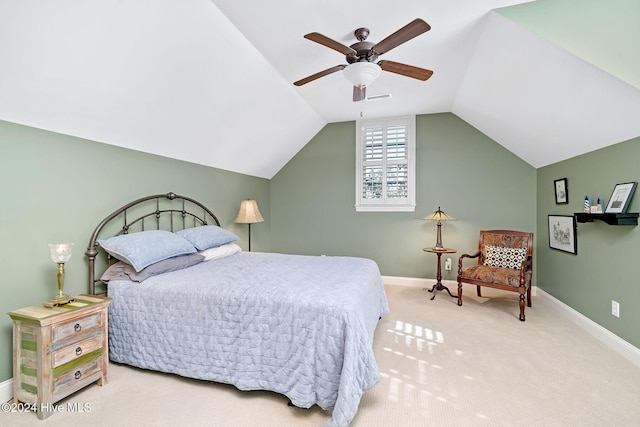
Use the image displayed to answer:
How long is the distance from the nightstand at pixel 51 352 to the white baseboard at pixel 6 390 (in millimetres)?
71

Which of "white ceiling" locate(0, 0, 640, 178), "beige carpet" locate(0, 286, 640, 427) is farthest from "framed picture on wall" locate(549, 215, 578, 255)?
"beige carpet" locate(0, 286, 640, 427)

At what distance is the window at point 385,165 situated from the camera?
4867 millimetres

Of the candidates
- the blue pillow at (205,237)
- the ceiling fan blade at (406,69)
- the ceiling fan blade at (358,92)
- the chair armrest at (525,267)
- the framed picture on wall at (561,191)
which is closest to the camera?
the ceiling fan blade at (406,69)

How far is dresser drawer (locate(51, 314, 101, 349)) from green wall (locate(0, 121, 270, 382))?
1.61 feet

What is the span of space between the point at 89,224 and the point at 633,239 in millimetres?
4598

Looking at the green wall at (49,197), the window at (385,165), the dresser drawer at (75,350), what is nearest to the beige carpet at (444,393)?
the dresser drawer at (75,350)

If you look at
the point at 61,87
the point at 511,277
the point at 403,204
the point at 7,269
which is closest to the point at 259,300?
the point at 7,269

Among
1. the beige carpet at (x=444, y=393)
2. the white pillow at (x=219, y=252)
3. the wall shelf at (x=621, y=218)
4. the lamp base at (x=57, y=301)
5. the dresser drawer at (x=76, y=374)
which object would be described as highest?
the wall shelf at (x=621, y=218)

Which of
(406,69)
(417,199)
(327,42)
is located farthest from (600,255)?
(327,42)

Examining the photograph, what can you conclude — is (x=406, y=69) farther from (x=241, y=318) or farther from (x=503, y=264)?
(x=503, y=264)

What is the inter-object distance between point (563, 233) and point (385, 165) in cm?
254

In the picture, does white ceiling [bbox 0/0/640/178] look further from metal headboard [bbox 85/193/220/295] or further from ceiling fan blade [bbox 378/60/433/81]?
metal headboard [bbox 85/193/220/295]

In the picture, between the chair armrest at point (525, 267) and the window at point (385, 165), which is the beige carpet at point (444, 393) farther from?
the window at point (385, 165)

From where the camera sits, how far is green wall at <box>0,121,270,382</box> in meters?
2.03
